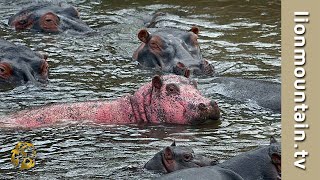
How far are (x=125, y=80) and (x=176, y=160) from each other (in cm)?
430

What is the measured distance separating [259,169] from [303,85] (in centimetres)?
111

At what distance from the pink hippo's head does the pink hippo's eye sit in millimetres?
1967

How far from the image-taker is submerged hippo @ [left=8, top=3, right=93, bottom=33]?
1596cm

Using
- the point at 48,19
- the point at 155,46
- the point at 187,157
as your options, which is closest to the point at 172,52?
the point at 155,46

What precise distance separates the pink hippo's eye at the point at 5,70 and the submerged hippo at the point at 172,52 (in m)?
1.72

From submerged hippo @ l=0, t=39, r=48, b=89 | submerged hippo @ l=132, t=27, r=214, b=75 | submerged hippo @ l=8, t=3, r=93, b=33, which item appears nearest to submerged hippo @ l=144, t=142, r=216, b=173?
submerged hippo @ l=0, t=39, r=48, b=89

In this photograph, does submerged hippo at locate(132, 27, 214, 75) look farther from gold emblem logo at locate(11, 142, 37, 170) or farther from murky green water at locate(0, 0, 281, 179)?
gold emblem logo at locate(11, 142, 37, 170)

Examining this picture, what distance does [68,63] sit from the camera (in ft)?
46.1

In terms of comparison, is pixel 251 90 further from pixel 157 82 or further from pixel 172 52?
pixel 172 52

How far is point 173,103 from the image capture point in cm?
1113

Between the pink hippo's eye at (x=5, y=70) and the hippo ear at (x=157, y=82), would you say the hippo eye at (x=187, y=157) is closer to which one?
the hippo ear at (x=157, y=82)

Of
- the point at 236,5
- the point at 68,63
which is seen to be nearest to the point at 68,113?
the point at 68,63

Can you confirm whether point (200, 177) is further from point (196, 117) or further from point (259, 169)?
point (196, 117)

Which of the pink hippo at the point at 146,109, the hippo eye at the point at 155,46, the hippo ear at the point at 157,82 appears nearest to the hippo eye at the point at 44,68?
the hippo eye at the point at 155,46
